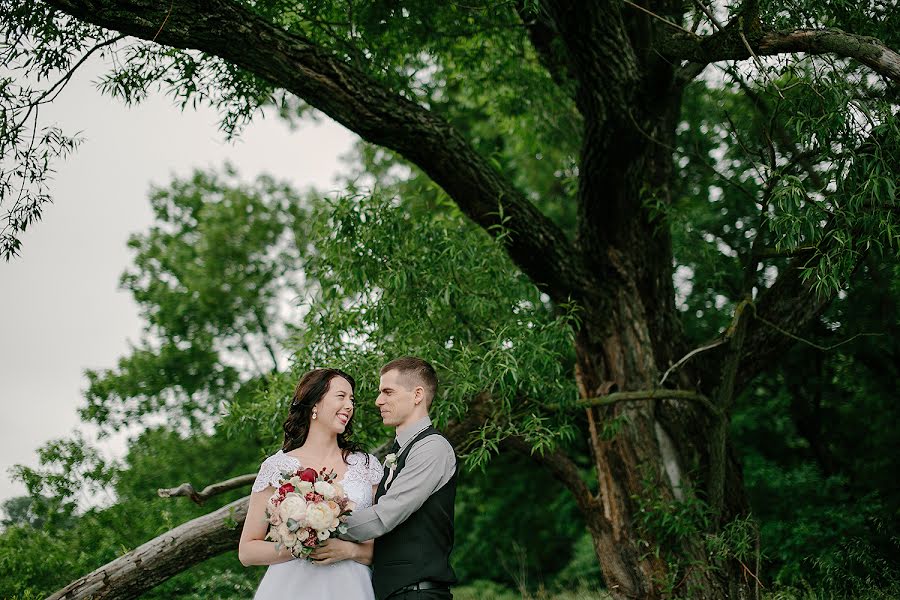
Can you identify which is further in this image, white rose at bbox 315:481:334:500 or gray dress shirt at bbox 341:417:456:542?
gray dress shirt at bbox 341:417:456:542

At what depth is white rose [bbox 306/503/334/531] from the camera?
10.6 feet

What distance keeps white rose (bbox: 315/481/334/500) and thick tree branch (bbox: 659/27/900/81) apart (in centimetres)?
375

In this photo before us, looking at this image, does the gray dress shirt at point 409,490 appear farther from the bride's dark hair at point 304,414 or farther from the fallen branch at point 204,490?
the fallen branch at point 204,490

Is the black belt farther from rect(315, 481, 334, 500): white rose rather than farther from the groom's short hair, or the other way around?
the groom's short hair

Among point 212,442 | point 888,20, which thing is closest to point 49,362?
point 212,442

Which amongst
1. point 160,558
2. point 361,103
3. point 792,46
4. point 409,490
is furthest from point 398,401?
point 160,558

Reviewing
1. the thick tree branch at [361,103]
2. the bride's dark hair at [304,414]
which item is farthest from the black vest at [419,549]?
the thick tree branch at [361,103]

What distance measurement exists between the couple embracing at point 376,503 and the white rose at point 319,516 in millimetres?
210

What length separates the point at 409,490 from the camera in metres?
3.48

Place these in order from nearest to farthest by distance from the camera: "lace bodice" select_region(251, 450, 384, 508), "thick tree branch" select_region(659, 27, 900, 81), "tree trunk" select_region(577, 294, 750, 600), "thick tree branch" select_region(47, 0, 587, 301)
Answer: "lace bodice" select_region(251, 450, 384, 508)
"thick tree branch" select_region(659, 27, 900, 81)
"thick tree branch" select_region(47, 0, 587, 301)
"tree trunk" select_region(577, 294, 750, 600)

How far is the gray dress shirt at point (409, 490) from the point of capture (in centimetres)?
345

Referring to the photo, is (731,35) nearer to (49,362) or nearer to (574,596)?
(574,596)

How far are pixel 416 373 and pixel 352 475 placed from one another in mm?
665

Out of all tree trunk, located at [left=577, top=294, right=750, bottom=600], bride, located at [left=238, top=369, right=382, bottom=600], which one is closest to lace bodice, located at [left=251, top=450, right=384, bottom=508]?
bride, located at [left=238, top=369, right=382, bottom=600]
